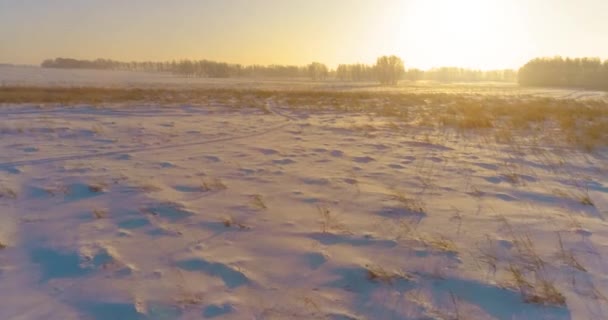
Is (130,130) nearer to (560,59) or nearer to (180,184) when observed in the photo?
(180,184)

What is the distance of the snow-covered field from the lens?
293 centimetres

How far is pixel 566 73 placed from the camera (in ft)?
289

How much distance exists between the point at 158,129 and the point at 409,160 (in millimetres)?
7650

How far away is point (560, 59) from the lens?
10194cm

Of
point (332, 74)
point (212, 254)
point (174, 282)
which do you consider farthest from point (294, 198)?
point (332, 74)

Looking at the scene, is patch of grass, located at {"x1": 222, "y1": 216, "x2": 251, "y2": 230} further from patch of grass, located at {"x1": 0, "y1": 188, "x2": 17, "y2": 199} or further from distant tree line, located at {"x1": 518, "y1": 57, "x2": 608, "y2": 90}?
distant tree line, located at {"x1": 518, "y1": 57, "x2": 608, "y2": 90}

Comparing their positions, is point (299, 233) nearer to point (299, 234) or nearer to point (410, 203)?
point (299, 234)

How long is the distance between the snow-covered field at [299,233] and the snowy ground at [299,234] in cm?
2

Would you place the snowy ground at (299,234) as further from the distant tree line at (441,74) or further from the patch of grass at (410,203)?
the distant tree line at (441,74)

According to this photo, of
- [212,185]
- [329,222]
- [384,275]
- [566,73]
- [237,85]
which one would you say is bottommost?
[384,275]

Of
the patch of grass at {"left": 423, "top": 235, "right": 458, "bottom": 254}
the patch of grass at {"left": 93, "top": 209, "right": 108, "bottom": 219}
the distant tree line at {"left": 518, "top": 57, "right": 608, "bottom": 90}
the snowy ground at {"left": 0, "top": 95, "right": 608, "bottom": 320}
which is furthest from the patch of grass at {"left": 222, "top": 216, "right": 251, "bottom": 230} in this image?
the distant tree line at {"left": 518, "top": 57, "right": 608, "bottom": 90}

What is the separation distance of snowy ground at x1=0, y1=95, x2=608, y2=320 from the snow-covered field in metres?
0.02

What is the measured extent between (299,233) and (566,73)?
107852 millimetres

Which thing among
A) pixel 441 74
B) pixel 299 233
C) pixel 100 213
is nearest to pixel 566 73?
pixel 441 74
